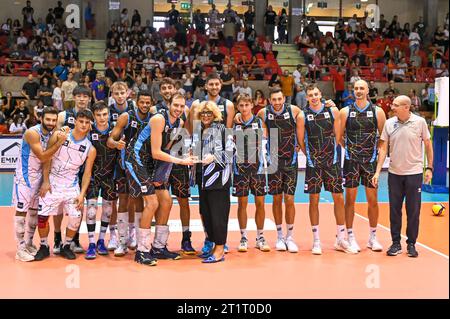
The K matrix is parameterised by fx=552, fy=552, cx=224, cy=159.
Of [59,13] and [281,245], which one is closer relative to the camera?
[281,245]

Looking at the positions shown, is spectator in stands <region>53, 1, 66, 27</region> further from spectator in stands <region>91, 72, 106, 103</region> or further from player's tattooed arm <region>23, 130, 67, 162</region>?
player's tattooed arm <region>23, 130, 67, 162</region>

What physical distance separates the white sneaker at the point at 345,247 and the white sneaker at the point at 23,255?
362 cm

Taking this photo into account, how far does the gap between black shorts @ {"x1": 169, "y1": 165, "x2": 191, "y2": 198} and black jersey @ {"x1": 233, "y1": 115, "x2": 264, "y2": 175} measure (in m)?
0.64

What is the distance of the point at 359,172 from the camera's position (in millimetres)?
6742

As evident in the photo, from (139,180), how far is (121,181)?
1.50 feet

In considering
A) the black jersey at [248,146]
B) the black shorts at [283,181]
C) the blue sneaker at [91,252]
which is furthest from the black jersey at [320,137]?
the blue sneaker at [91,252]

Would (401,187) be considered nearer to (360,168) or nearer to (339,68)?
(360,168)

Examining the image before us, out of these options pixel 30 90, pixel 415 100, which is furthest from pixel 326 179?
pixel 30 90

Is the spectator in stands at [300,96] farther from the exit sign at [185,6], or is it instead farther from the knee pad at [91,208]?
the knee pad at [91,208]

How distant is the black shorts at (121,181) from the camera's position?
6434 mm

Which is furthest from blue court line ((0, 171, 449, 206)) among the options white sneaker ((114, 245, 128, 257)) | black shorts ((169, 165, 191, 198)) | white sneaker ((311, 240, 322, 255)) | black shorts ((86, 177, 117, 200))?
white sneaker ((114, 245, 128, 257))

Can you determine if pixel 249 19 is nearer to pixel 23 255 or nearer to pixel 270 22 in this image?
pixel 270 22

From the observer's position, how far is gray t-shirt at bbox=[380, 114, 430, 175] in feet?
21.0

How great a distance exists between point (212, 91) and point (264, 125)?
77 centimetres
